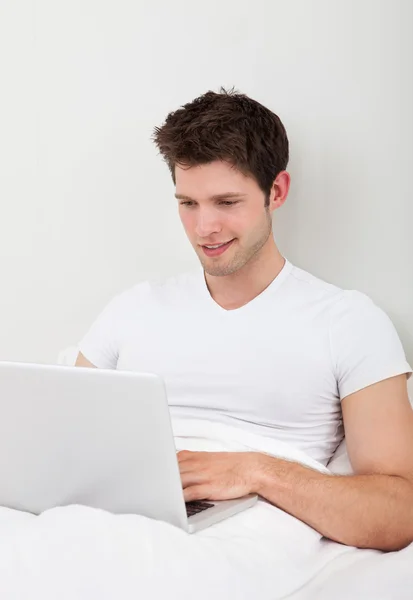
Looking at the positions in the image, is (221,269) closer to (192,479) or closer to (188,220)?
(188,220)

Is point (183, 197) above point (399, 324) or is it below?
above

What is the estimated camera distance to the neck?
1919 millimetres

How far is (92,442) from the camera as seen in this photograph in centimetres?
135

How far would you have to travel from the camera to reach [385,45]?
6.59ft

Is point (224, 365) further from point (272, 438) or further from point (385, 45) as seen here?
point (385, 45)

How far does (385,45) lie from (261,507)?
3.51 ft

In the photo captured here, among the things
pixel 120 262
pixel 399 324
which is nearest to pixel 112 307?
pixel 120 262

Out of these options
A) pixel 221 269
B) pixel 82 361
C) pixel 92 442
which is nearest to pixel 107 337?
pixel 82 361

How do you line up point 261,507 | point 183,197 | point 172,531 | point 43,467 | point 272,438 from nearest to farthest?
point 172,531
point 43,467
point 261,507
point 272,438
point 183,197

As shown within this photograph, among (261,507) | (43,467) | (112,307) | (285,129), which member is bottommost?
(261,507)

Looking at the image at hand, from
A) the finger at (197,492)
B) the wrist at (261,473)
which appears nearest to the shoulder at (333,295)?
the wrist at (261,473)

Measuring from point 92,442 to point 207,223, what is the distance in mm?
646

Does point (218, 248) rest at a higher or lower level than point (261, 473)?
higher

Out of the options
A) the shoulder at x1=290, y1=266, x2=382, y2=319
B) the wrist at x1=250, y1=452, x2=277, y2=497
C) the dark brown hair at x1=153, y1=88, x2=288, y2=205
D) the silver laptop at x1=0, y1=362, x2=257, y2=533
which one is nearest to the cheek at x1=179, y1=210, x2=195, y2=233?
the dark brown hair at x1=153, y1=88, x2=288, y2=205
